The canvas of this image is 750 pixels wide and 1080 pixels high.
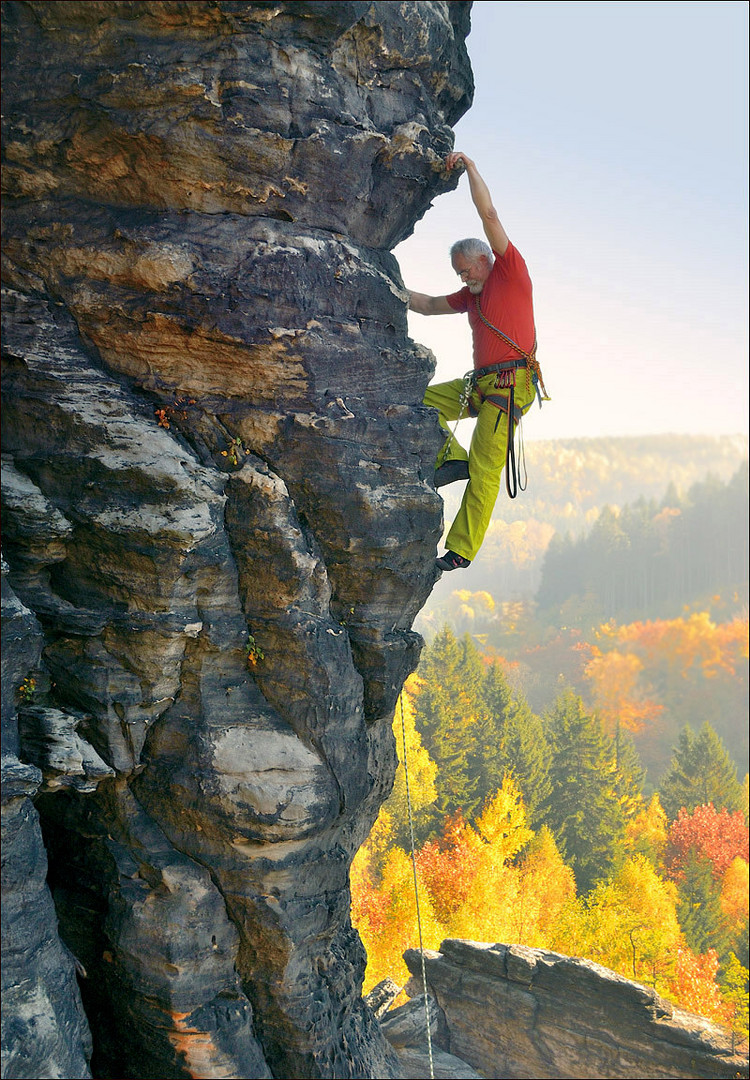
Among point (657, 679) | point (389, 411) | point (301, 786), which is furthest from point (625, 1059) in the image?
point (657, 679)

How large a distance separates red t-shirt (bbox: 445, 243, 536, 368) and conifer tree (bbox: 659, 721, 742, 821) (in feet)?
99.4

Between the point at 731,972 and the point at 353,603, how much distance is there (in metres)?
24.7

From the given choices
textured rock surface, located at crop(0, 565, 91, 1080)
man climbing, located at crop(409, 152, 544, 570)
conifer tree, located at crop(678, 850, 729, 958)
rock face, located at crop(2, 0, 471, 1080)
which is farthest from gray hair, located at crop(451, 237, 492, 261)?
conifer tree, located at crop(678, 850, 729, 958)

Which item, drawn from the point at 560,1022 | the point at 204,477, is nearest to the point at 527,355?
the point at 204,477

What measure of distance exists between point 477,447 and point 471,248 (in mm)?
1750

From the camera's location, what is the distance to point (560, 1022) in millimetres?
14320

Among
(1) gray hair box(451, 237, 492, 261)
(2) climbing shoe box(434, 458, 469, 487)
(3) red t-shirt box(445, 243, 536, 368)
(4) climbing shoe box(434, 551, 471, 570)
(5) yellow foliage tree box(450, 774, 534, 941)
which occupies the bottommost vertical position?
(5) yellow foliage tree box(450, 774, 534, 941)

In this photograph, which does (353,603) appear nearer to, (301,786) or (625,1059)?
(301,786)

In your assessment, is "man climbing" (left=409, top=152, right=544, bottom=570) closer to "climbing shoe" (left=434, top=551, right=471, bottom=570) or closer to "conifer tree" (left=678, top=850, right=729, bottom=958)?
"climbing shoe" (left=434, top=551, right=471, bottom=570)

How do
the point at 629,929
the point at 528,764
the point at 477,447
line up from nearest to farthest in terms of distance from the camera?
the point at 477,447 < the point at 629,929 < the point at 528,764

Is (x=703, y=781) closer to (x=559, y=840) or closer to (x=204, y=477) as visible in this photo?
(x=559, y=840)

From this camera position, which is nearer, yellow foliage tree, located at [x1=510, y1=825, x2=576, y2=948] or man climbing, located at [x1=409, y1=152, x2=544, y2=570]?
man climbing, located at [x1=409, y1=152, x2=544, y2=570]

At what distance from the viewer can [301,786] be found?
654 cm

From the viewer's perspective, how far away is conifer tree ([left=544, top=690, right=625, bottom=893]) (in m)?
30.3
